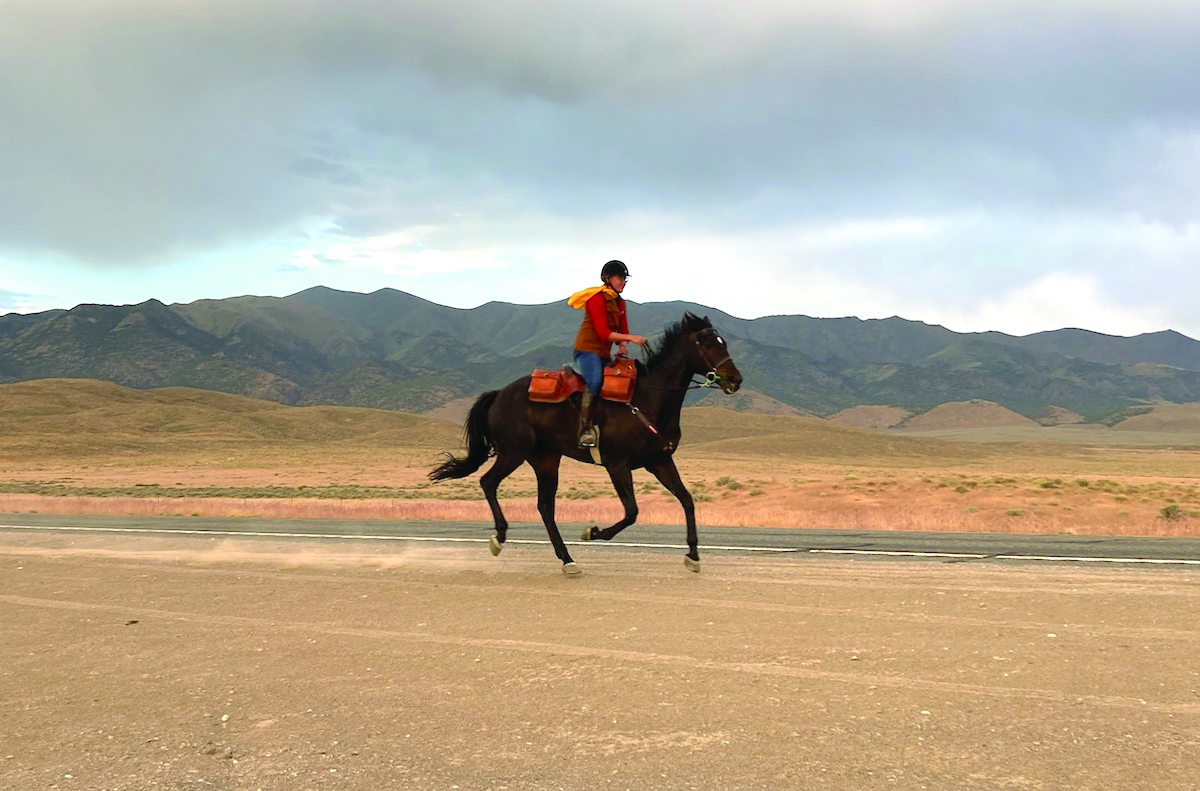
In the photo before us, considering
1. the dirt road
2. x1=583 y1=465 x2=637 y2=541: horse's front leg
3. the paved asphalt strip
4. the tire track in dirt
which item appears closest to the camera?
the dirt road

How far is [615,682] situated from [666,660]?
0.66 m

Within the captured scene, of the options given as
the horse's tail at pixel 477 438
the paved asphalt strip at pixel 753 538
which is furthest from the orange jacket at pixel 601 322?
the paved asphalt strip at pixel 753 538

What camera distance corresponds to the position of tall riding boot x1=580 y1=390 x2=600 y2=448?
10844 millimetres

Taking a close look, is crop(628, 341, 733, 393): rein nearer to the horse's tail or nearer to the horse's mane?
the horse's mane

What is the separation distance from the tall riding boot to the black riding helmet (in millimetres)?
1420

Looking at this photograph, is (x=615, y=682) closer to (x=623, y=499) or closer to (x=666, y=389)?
(x=623, y=499)

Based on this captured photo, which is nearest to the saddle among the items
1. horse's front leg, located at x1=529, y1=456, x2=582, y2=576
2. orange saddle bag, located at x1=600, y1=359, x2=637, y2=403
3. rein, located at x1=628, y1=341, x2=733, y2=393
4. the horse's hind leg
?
orange saddle bag, located at x1=600, y1=359, x2=637, y2=403

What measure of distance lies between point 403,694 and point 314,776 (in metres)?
1.39

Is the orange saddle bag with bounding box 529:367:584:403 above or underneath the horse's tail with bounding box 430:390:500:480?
above

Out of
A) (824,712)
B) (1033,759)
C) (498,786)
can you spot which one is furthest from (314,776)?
(1033,759)

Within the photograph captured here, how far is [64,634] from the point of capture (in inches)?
331

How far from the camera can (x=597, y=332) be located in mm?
11000

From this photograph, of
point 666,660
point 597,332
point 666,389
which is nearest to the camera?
point 666,660

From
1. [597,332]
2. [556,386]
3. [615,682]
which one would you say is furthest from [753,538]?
[615,682]
